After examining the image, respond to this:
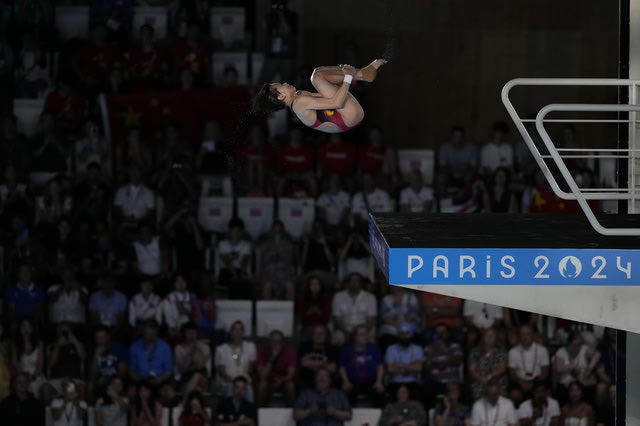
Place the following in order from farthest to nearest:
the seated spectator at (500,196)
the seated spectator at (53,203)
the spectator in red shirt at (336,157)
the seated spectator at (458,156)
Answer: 1. the seated spectator at (458,156)
2. the spectator in red shirt at (336,157)
3. the seated spectator at (500,196)
4. the seated spectator at (53,203)

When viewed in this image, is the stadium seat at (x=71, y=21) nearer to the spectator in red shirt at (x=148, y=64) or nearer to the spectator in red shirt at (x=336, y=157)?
the spectator in red shirt at (x=148, y=64)

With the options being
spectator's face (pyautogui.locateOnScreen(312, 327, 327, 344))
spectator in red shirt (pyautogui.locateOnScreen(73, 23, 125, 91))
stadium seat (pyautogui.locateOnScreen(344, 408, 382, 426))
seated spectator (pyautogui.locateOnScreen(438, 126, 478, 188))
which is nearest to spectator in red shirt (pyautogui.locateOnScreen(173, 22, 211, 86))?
spectator in red shirt (pyautogui.locateOnScreen(73, 23, 125, 91))

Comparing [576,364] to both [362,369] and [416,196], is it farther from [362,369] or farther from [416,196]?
[416,196]

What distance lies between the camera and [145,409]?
11305 millimetres

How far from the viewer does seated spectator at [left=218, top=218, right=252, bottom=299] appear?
12.7 metres

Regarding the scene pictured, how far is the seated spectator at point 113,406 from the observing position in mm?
11430

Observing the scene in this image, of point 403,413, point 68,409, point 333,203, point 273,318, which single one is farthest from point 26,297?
point 403,413

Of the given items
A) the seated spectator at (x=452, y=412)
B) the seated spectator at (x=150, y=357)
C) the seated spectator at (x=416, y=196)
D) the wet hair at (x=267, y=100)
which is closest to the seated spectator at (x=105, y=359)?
the seated spectator at (x=150, y=357)

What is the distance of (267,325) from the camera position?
40.5ft

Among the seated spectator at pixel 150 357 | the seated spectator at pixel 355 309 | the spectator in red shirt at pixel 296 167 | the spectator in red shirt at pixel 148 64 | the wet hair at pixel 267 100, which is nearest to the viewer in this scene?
the wet hair at pixel 267 100

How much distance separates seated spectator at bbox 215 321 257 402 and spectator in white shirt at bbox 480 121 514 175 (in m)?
3.89

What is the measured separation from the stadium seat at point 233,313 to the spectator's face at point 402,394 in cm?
189

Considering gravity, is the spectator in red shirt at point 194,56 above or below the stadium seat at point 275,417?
above

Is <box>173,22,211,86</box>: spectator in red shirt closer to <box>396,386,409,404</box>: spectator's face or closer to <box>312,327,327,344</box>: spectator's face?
<box>312,327,327,344</box>: spectator's face
